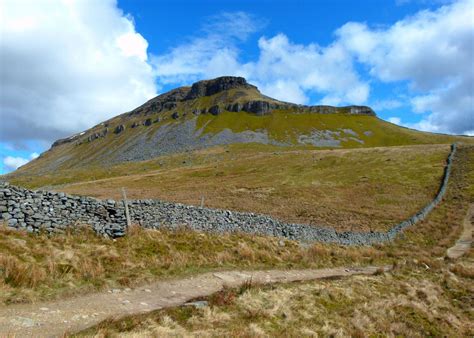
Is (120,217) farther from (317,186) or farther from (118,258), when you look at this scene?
(317,186)

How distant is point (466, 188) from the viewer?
60.0 m

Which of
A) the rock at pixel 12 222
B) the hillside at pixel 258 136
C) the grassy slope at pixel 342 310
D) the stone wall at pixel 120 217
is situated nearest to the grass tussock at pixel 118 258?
the rock at pixel 12 222

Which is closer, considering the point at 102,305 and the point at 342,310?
the point at 102,305

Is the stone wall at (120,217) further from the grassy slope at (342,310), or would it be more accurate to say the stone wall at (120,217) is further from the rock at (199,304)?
the rock at (199,304)

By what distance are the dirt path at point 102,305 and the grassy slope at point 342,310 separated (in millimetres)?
887

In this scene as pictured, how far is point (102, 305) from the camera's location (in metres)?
11.8

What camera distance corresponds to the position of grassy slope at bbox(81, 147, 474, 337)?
1123cm

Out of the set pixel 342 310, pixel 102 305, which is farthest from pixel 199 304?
pixel 342 310

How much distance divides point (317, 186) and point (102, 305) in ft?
198

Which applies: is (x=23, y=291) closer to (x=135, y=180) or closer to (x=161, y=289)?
(x=161, y=289)

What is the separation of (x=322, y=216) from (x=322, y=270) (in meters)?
24.3

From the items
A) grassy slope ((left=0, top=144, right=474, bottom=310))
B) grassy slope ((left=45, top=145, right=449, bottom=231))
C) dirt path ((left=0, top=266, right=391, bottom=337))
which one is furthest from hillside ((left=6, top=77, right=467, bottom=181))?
dirt path ((left=0, top=266, right=391, bottom=337))

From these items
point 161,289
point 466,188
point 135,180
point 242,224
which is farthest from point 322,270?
point 135,180

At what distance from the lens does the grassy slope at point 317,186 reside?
49.1 meters
